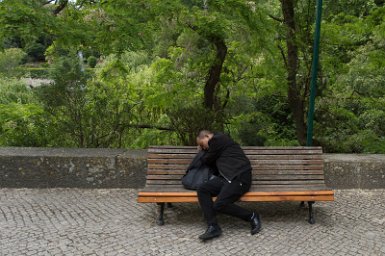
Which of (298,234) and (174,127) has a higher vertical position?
(174,127)

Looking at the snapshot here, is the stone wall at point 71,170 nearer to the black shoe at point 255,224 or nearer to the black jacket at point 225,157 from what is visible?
the black jacket at point 225,157

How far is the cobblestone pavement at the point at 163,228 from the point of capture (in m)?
4.31

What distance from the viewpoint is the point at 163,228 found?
4852mm

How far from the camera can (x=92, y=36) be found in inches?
244

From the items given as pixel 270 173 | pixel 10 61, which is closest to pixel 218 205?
pixel 270 173

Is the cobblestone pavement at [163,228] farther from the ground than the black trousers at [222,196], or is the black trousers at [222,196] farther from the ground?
the black trousers at [222,196]

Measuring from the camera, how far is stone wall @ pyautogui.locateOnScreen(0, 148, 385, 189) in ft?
20.3

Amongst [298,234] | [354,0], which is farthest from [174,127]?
Answer: [354,0]

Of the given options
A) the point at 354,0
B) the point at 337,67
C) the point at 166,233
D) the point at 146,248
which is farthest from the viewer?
the point at 354,0

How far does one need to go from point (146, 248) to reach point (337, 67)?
20.6 ft

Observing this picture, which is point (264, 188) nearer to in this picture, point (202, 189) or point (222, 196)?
point (222, 196)

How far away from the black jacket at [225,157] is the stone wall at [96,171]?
155 centimetres

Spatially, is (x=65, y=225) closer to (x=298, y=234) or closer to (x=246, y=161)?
(x=246, y=161)

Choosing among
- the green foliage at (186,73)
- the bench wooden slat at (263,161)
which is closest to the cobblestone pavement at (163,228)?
the bench wooden slat at (263,161)
